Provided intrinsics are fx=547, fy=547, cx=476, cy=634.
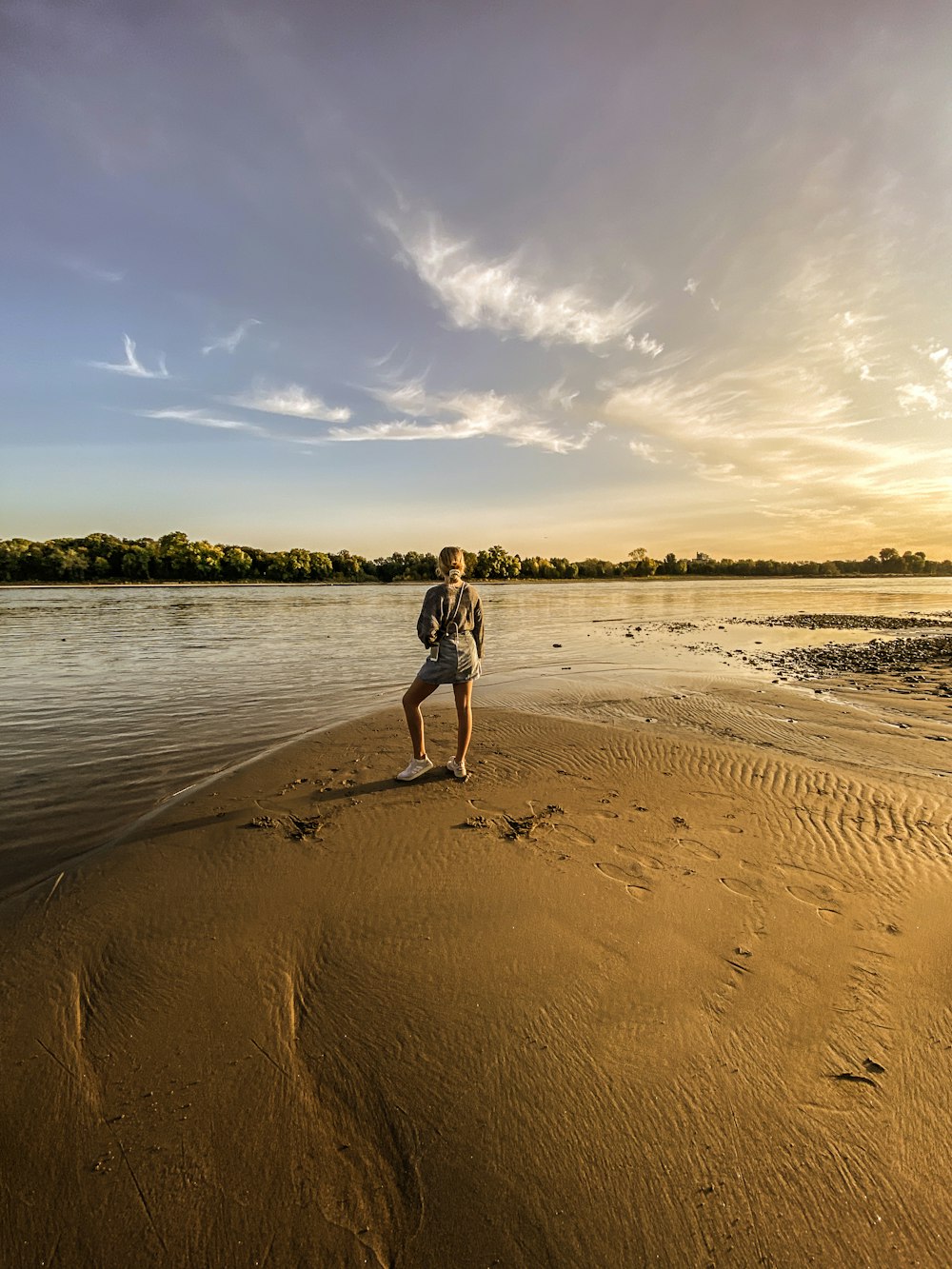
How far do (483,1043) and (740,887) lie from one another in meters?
2.58

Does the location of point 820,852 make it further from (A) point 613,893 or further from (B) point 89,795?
(B) point 89,795

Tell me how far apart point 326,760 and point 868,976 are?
6263 millimetres

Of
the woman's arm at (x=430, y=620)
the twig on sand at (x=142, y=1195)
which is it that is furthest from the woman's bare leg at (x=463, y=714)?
the twig on sand at (x=142, y=1195)

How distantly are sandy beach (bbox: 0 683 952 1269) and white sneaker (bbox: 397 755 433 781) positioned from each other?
1119 mm

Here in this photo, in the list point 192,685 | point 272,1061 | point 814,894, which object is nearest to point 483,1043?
point 272,1061

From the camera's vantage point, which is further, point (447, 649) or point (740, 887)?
point (447, 649)

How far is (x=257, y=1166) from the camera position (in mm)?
2357

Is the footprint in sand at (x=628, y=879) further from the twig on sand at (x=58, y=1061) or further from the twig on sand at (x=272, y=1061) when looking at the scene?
the twig on sand at (x=58, y=1061)

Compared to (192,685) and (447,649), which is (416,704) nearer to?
(447,649)

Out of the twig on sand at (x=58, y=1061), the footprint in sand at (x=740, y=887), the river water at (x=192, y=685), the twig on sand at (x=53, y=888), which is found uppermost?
the footprint in sand at (x=740, y=887)

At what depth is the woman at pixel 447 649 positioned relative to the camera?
6.70 m

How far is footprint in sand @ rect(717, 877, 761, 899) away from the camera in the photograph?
4.35 meters

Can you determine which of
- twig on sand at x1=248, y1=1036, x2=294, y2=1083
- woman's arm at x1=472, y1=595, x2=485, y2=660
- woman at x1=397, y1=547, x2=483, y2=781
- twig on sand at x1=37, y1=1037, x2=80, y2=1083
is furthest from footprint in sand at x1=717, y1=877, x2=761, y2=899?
twig on sand at x1=37, y1=1037, x2=80, y2=1083

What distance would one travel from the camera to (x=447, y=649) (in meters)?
6.81
